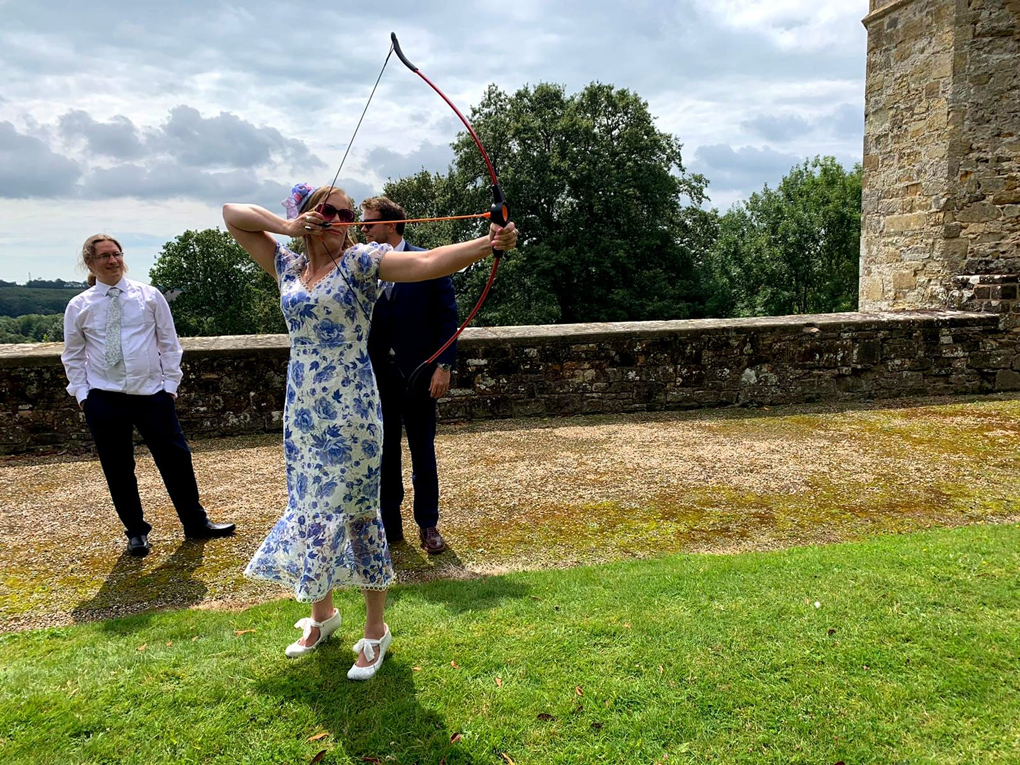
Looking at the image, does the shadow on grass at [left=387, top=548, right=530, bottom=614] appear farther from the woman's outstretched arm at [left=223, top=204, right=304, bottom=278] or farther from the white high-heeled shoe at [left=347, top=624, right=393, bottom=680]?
the woman's outstretched arm at [left=223, top=204, right=304, bottom=278]

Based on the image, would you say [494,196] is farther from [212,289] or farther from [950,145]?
[212,289]

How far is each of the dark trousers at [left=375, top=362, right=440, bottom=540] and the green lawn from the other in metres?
0.67

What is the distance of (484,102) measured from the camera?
2517 centimetres

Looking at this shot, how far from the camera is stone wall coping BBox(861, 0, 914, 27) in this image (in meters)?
7.98

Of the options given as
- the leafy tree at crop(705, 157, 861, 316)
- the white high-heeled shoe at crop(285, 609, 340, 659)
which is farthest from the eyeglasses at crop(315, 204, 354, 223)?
the leafy tree at crop(705, 157, 861, 316)

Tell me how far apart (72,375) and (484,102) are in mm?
23838

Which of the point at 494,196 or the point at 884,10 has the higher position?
the point at 884,10

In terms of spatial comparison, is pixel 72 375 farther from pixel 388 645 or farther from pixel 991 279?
pixel 991 279

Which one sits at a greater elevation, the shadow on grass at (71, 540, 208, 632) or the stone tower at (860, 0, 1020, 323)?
the stone tower at (860, 0, 1020, 323)

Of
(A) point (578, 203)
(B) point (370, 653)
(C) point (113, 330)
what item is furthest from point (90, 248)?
(A) point (578, 203)

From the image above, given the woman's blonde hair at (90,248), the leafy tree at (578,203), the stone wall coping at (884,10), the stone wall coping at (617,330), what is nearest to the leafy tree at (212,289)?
the leafy tree at (578,203)

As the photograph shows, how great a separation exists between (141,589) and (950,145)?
28.5 feet

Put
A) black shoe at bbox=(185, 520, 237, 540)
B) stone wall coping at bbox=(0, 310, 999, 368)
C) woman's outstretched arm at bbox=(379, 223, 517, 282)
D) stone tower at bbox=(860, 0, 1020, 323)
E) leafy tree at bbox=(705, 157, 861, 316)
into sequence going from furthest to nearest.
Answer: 1. leafy tree at bbox=(705, 157, 861, 316)
2. stone tower at bbox=(860, 0, 1020, 323)
3. stone wall coping at bbox=(0, 310, 999, 368)
4. black shoe at bbox=(185, 520, 237, 540)
5. woman's outstretched arm at bbox=(379, 223, 517, 282)

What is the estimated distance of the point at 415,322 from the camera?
3713mm
